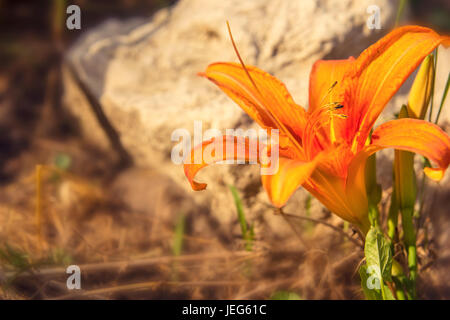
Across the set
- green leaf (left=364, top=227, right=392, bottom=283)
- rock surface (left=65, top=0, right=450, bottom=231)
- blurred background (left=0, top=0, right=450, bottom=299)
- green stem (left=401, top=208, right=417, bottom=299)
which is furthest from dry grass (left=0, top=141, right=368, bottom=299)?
green leaf (left=364, top=227, right=392, bottom=283)

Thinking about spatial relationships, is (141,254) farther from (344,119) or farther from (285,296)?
(344,119)

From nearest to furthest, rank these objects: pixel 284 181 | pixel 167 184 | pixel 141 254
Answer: pixel 284 181, pixel 141 254, pixel 167 184

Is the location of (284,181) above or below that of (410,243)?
above

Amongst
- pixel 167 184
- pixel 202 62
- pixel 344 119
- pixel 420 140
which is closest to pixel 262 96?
pixel 344 119

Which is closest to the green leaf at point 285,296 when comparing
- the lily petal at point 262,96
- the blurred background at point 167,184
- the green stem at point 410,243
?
the blurred background at point 167,184

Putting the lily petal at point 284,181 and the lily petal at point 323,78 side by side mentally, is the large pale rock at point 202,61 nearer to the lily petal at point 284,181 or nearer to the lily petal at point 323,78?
the lily petal at point 323,78

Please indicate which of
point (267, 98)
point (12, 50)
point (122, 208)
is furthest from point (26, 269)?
point (12, 50)
